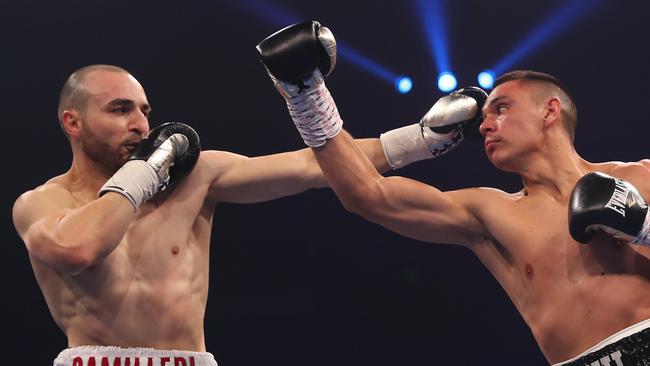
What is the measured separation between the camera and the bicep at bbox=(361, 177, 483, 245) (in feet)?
8.33

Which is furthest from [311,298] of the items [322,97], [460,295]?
[322,97]

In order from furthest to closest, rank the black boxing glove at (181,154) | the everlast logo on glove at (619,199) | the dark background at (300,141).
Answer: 1. the dark background at (300,141)
2. the black boxing glove at (181,154)
3. the everlast logo on glove at (619,199)

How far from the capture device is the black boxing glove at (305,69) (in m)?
2.28

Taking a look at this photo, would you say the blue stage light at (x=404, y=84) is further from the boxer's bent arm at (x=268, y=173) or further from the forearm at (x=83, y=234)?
the forearm at (x=83, y=234)

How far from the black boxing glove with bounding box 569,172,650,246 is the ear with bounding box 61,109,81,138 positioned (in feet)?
5.59

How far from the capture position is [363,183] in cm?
250

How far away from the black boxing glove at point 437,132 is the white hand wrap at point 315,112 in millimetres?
388

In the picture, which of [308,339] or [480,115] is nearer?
[480,115]

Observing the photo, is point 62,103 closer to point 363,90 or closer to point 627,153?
point 363,90

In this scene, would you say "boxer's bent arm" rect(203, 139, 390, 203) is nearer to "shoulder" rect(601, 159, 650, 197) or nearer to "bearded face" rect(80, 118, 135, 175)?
"bearded face" rect(80, 118, 135, 175)

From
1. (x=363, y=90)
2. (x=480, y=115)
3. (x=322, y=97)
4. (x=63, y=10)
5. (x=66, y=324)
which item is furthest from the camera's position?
(x=363, y=90)

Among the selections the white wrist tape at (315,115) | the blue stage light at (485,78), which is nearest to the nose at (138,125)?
the white wrist tape at (315,115)

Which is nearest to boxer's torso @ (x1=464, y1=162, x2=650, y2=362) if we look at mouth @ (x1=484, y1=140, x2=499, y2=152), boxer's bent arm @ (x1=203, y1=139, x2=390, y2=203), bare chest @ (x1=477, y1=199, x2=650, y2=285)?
bare chest @ (x1=477, y1=199, x2=650, y2=285)

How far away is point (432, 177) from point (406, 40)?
933mm
